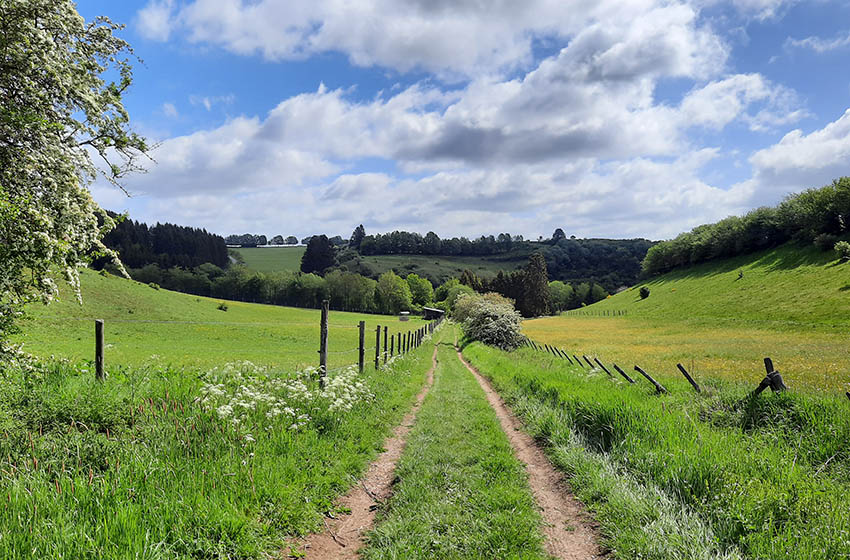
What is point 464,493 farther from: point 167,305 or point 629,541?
point 167,305

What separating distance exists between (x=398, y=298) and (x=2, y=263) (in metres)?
121

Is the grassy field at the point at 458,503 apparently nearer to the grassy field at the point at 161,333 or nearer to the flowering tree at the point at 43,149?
the flowering tree at the point at 43,149

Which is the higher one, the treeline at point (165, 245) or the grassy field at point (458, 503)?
the treeline at point (165, 245)

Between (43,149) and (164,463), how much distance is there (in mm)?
7382

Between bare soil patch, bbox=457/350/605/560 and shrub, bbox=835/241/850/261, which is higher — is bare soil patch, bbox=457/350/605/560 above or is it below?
below

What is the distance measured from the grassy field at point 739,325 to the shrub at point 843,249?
6.00ft

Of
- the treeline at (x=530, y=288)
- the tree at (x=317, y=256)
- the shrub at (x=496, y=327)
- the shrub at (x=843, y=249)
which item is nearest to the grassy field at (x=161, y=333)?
the shrub at (x=496, y=327)

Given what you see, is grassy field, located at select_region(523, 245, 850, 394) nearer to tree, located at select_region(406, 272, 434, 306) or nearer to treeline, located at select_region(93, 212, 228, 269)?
tree, located at select_region(406, 272, 434, 306)

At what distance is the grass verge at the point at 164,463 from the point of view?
3.97m

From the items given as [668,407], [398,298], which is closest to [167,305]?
[668,407]

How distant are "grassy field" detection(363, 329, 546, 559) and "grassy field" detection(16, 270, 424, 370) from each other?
54.0ft

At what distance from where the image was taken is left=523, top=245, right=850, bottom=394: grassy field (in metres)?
20.5

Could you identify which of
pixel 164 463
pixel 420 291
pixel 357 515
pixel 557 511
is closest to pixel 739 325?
pixel 557 511

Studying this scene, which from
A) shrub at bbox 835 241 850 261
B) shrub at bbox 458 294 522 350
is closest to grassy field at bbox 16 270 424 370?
shrub at bbox 458 294 522 350
